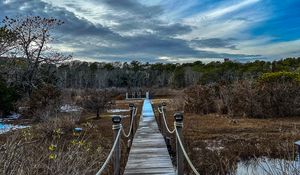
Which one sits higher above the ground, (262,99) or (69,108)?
(262,99)

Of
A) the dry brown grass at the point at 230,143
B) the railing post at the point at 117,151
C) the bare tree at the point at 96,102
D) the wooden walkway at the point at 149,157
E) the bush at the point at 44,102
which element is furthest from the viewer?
the bare tree at the point at 96,102

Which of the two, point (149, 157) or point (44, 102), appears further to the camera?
point (44, 102)

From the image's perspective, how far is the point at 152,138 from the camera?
12.5 m

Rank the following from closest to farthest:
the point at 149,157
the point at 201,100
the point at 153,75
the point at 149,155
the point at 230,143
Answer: the point at 149,157, the point at 149,155, the point at 230,143, the point at 201,100, the point at 153,75

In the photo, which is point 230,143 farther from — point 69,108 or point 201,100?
point 201,100

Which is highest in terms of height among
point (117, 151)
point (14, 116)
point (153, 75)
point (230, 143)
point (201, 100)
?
point (153, 75)

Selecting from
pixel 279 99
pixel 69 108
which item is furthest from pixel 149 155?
pixel 279 99

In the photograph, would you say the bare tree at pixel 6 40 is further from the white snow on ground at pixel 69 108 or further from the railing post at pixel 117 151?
the railing post at pixel 117 151

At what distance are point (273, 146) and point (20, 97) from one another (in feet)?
62.8

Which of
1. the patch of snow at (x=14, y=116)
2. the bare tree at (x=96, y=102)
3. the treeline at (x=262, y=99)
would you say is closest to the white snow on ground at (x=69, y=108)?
the bare tree at (x=96, y=102)

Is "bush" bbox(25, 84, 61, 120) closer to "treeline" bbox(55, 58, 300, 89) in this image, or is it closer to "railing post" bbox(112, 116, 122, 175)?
"railing post" bbox(112, 116, 122, 175)

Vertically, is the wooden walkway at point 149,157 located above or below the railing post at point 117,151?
below

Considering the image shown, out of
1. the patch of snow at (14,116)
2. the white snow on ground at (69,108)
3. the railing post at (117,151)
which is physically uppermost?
the railing post at (117,151)

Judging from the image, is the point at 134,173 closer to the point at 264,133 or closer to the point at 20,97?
the point at 264,133
